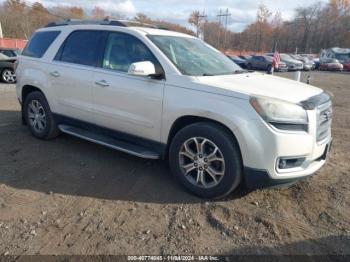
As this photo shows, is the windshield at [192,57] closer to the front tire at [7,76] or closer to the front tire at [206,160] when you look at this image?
the front tire at [206,160]

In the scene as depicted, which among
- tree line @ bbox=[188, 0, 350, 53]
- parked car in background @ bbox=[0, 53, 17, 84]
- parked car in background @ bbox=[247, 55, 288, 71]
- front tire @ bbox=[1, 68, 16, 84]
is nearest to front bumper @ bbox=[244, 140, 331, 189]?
parked car in background @ bbox=[0, 53, 17, 84]

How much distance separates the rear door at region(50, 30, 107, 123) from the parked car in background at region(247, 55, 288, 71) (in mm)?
27127

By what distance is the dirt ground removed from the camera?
9.56 feet

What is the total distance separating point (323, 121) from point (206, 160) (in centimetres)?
135

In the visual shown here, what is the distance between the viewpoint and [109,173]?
4348 millimetres

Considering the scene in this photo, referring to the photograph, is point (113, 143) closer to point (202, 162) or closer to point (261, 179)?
point (202, 162)

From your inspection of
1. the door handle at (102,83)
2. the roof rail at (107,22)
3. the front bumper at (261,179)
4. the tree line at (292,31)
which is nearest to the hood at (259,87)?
the front bumper at (261,179)

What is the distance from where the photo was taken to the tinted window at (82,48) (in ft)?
15.1

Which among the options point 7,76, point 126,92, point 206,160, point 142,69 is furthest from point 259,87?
point 7,76

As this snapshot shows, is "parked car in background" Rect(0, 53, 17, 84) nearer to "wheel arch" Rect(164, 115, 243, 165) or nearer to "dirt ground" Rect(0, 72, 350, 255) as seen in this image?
"dirt ground" Rect(0, 72, 350, 255)

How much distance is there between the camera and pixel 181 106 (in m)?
3.68

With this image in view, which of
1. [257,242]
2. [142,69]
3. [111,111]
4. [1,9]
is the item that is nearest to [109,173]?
[111,111]

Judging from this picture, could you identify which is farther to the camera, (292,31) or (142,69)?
(292,31)

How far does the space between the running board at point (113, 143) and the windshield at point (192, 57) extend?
1085 mm
